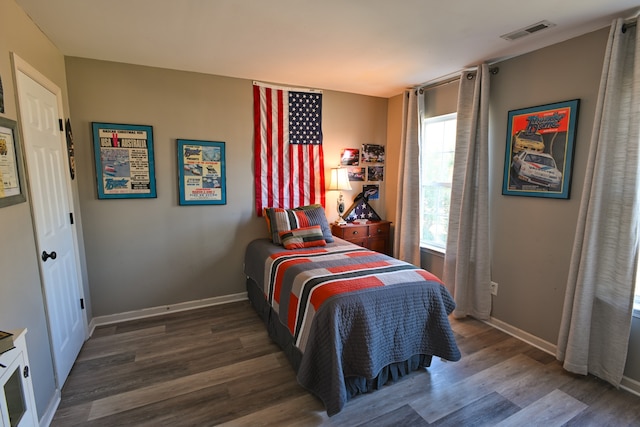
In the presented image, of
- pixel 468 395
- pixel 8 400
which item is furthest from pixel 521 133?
pixel 8 400

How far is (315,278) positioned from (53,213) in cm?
190

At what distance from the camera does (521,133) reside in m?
→ 2.62

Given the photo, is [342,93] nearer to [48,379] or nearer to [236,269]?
[236,269]

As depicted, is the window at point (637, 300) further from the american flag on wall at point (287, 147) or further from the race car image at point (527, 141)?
the american flag on wall at point (287, 147)

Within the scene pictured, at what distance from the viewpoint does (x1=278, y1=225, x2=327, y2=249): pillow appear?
3.06 m

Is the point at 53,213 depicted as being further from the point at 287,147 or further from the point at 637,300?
the point at 637,300

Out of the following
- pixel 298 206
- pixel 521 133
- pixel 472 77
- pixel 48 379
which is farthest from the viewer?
pixel 298 206

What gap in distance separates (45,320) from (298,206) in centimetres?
245

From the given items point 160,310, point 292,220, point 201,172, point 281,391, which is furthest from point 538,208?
point 160,310

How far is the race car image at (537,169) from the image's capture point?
2.42 meters

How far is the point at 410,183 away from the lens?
369cm

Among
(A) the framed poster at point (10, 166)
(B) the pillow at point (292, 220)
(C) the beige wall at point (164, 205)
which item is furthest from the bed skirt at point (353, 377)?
(A) the framed poster at point (10, 166)

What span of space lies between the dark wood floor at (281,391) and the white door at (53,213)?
29 cm

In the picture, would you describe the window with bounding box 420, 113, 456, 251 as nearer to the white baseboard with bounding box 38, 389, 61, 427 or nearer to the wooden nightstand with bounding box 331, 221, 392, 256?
the wooden nightstand with bounding box 331, 221, 392, 256
